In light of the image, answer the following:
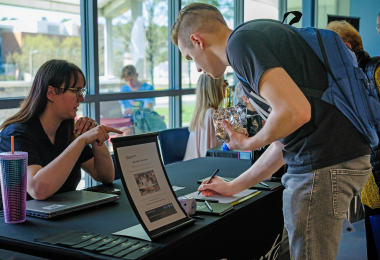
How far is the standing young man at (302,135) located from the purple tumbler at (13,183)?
69 centimetres

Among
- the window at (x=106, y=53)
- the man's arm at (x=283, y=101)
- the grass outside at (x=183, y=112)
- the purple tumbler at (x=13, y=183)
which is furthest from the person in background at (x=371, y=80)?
the grass outside at (x=183, y=112)

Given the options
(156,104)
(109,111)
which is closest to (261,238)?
(109,111)

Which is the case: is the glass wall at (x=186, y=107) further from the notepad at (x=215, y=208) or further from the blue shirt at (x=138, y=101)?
the notepad at (x=215, y=208)

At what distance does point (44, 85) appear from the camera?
1856mm

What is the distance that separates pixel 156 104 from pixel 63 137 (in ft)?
9.07

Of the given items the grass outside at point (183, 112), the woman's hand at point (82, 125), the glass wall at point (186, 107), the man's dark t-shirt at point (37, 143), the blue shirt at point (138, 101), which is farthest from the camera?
the glass wall at point (186, 107)

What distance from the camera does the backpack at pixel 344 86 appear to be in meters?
1.11

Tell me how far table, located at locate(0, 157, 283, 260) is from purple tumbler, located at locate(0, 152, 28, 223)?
0.04 meters

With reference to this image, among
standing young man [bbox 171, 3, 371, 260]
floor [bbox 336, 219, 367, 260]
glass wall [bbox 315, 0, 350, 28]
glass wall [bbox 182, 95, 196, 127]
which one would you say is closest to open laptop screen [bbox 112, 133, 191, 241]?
standing young man [bbox 171, 3, 371, 260]

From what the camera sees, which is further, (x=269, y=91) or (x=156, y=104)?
(x=156, y=104)

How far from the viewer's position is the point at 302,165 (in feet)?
3.80

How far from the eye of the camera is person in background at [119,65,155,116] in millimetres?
4211

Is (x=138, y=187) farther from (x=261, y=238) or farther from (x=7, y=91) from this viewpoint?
(x=7, y=91)

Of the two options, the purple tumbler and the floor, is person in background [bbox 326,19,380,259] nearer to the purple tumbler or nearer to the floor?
the floor
